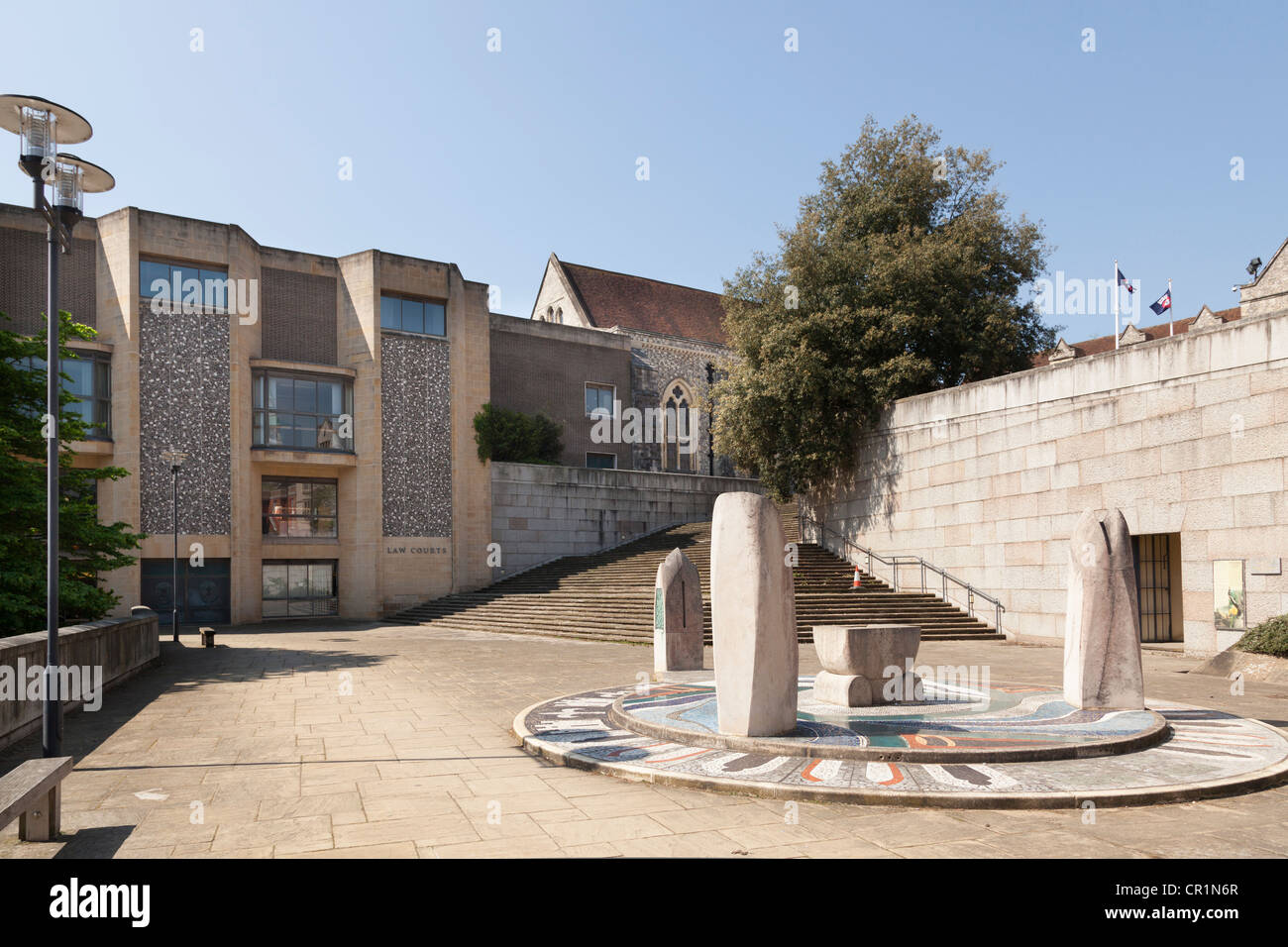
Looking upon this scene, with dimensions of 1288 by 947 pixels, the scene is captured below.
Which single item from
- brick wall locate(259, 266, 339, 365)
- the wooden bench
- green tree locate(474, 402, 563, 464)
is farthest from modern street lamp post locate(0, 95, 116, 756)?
green tree locate(474, 402, 563, 464)

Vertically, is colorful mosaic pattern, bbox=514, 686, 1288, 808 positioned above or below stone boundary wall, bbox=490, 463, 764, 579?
below

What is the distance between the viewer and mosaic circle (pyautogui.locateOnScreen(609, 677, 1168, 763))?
7816mm

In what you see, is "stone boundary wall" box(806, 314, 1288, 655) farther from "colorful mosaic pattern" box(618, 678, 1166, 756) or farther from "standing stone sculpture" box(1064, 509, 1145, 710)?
"colorful mosaic pattern" box(618, 678, 1166, 756)

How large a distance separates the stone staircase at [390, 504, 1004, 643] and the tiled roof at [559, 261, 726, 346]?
14882 millimetres

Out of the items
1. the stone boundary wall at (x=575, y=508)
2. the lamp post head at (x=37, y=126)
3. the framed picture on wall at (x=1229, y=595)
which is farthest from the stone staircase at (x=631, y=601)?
the lamp post head at (x=37, y=126)

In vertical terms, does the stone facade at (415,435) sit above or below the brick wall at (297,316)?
below

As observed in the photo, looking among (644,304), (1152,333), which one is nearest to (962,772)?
(644,304)

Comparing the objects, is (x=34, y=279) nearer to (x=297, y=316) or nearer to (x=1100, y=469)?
(x=297, y=316)

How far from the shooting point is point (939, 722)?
909cm

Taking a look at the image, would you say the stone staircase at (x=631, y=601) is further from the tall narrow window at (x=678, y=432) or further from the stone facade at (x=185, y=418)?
the tall narrow window at (x=678, y=432)

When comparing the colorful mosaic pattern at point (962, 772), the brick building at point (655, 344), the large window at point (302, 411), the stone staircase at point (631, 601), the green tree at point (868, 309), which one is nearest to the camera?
the colorful mosaic pattern at point (962, 772)

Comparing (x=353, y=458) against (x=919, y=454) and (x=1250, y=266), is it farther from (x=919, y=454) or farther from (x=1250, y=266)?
(x=1250, y=266)

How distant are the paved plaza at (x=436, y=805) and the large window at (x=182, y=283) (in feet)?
62.7

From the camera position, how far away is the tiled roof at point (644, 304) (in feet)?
151
